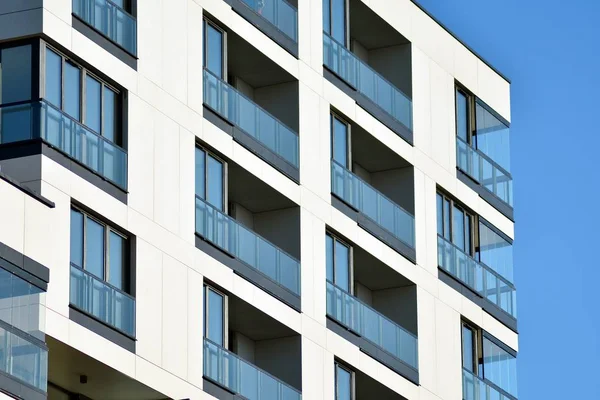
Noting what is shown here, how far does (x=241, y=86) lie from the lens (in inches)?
2186

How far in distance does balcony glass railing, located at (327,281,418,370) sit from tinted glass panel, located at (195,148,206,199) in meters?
6.23

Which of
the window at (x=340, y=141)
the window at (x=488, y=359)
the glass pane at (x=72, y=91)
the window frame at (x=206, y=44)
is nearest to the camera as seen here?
the glass pane at (x=72, y=91)

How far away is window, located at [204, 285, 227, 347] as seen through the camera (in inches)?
1946

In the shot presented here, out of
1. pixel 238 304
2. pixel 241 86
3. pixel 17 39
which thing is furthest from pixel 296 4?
pixel 17 39

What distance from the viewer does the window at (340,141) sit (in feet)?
187

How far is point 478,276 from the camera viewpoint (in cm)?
6256

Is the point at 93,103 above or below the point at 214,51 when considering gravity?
below

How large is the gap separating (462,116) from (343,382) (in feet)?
38.1

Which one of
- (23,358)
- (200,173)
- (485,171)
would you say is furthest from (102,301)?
(485,171)

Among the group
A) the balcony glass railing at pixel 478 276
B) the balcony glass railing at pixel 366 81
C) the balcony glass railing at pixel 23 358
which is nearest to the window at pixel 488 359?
the balcony glass railing at pixel 478 276

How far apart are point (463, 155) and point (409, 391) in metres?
8.47

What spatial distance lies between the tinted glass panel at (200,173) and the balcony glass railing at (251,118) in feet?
4.11

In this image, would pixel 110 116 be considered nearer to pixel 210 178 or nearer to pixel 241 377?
pixel 210 178

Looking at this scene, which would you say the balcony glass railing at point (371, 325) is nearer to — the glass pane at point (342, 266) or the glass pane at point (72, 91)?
the glass pane at point (342, 266)
